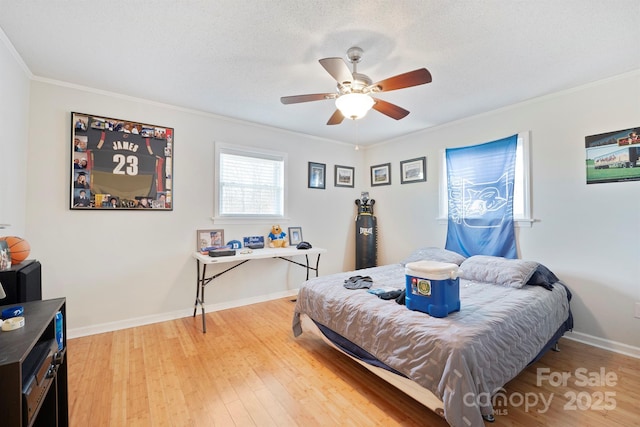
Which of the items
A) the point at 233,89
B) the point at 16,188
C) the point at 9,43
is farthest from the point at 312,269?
the point at 9,43

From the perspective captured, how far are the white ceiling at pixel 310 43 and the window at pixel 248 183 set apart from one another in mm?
899

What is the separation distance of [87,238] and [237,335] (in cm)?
178

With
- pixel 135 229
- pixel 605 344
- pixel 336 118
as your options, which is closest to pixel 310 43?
pixel 336 118

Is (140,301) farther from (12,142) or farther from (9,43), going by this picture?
(9,43)

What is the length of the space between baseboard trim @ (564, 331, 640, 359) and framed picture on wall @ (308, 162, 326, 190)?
135 inches

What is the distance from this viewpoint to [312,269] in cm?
430

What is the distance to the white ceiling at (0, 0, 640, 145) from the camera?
5.51 feet

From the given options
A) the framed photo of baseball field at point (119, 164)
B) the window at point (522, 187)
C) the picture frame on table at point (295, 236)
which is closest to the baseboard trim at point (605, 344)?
the window at point (522, 187)

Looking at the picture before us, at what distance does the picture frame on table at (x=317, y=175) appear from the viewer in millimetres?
4332

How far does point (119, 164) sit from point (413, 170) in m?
3.75

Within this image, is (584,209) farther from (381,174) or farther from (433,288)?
(381,174)

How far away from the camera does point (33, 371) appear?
1.04 m

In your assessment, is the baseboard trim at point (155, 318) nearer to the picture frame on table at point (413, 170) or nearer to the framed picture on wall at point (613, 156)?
the picture frame on table at point (413, 170)

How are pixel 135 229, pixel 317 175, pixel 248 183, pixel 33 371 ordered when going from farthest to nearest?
1. pixel 317 175
2. pixel 248 183
3. pixel 135 229
4. pixel 33 371
